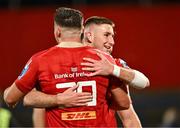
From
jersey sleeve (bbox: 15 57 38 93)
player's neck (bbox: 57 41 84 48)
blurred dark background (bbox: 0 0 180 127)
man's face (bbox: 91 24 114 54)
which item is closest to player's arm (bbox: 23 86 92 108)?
jersey sleeve (bbox: 15 57 38 93)

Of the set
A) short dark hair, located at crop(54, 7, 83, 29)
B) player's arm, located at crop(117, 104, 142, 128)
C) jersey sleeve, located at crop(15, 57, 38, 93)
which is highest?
short dark hair, located at crop(54, 7, 83, 29)

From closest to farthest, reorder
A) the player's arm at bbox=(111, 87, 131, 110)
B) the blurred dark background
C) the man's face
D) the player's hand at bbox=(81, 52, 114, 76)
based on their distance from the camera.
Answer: the player's hand at bbox=(81, 52, 114, 76) < the player's arm at bbox=(111, 87, 131, 110) < the man's face < the blurred dark background

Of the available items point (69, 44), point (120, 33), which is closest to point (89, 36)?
point (69, 44)

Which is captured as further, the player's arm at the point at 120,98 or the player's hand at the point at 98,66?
the player's arm at the point at 120,98

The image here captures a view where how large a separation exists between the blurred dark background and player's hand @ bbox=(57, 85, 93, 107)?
5058 millimetres

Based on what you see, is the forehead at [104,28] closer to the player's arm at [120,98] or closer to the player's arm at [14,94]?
the player's arm at [120,98]

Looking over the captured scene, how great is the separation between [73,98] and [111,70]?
0.27 m

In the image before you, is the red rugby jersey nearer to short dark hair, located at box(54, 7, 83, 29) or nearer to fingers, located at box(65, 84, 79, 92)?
fingers, located at box(65, 84, 79, 92)

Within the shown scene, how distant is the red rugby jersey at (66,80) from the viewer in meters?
3.08

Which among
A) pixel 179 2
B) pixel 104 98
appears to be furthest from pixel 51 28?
pixel 104 98

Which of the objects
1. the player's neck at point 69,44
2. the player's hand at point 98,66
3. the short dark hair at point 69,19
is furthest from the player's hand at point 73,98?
the short dark hair at point 69,19

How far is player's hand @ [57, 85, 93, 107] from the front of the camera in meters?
3.07

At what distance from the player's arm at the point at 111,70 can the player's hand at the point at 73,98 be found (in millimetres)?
131

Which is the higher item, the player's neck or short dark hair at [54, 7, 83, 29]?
short dark hair at [54, 7, 83, 29]
